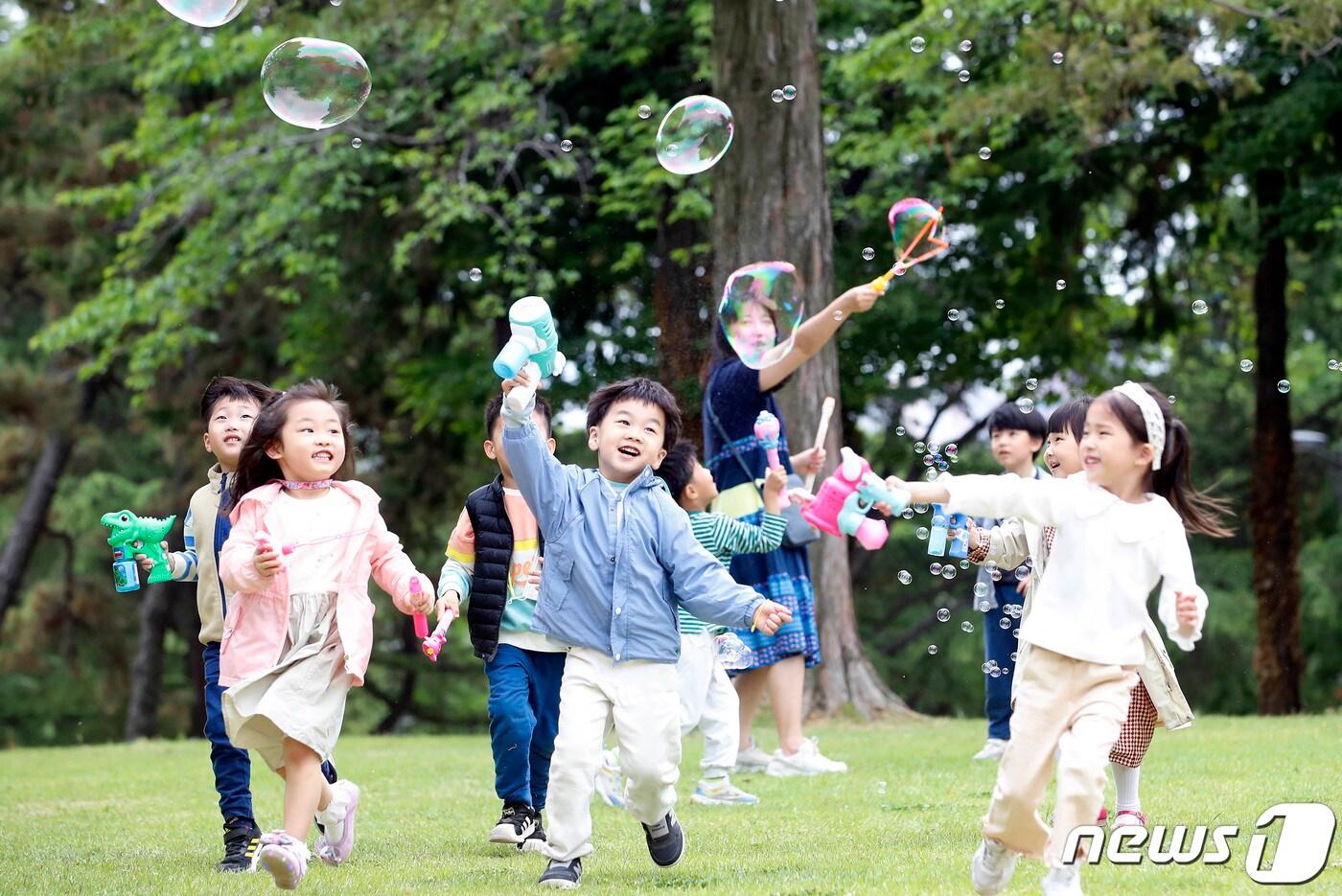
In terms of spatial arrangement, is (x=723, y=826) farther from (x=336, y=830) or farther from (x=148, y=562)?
(x=148, y=562)

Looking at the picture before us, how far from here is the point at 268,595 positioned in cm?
533

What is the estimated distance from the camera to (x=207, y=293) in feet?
57.6

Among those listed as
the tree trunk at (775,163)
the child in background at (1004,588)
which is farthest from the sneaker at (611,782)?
the tree trunk at (775,163)

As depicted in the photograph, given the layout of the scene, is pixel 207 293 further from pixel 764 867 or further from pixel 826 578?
pixel 764 867

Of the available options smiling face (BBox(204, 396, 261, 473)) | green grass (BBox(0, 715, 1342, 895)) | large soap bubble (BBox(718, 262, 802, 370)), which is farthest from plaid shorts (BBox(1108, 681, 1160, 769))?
smiling face (BBox(204, 396, 261, 473))

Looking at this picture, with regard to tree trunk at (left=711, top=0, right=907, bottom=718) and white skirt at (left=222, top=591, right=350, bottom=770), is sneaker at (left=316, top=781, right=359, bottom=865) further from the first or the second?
tree trunk at (left=711, top=0, right=907, bottom=718)

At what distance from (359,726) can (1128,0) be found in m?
21.4

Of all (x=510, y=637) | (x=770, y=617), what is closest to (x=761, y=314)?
(x=510, y=637)

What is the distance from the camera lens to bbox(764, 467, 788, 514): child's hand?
6.14 m

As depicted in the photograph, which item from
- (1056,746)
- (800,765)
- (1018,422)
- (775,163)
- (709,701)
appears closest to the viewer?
(1056,746)

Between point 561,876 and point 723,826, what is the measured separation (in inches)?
57.8

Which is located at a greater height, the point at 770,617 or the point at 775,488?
the point at 775,488

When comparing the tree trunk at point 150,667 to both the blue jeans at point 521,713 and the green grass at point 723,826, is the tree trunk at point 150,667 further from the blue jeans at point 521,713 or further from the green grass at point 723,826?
the blue jeans at point 521,713

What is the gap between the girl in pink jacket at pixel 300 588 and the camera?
5195 mm
